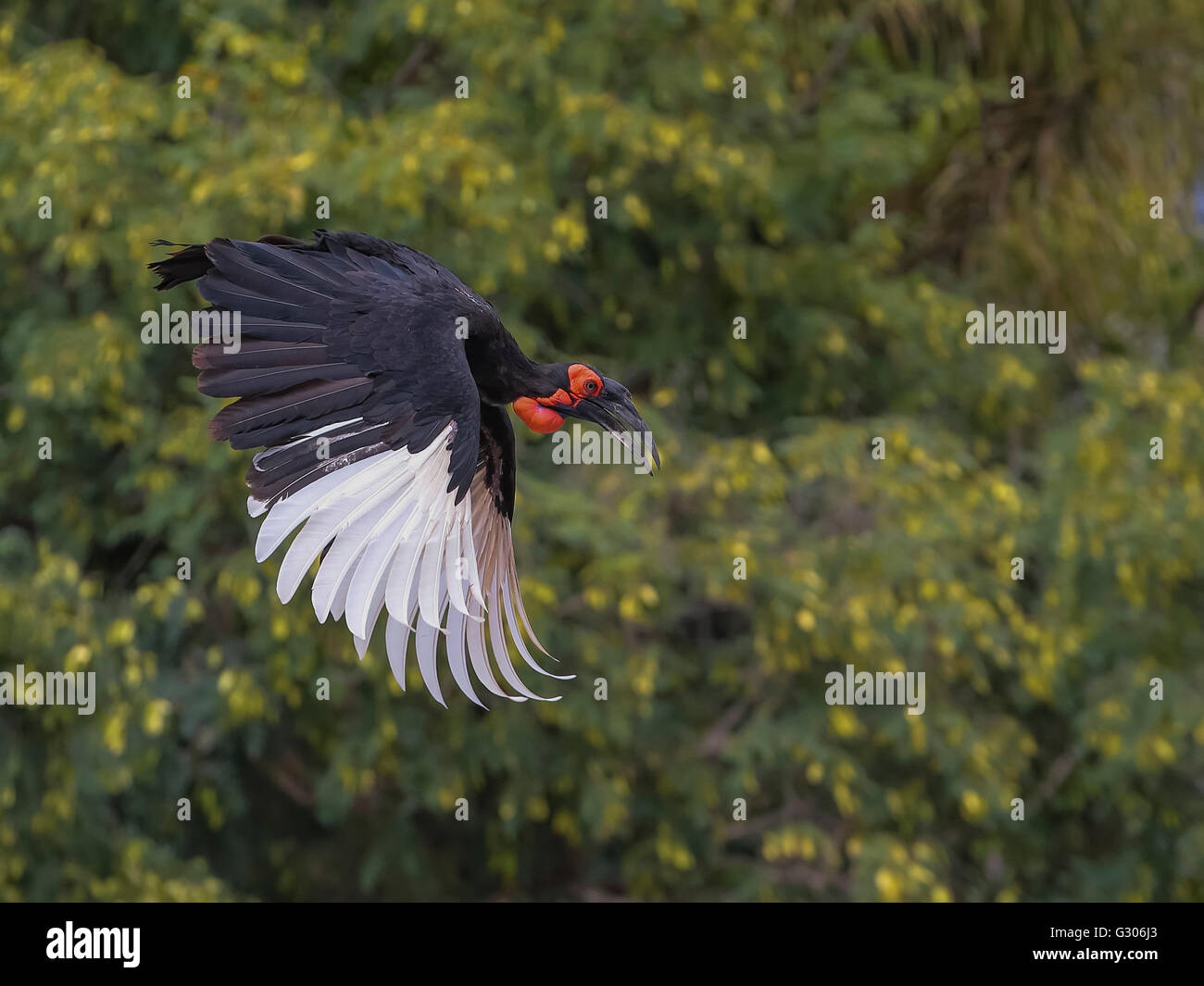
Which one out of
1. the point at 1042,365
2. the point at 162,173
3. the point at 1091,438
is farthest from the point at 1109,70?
the point at 162,173

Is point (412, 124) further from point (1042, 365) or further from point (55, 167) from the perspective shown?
point (1042, 365)

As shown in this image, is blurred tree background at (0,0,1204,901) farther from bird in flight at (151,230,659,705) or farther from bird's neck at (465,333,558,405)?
bird in flight at (151,230,659,705)

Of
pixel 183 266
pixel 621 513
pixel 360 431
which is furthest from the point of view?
pixel 621 513

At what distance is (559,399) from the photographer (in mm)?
3475

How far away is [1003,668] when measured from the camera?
734cm

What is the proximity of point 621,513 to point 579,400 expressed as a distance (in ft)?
8.89

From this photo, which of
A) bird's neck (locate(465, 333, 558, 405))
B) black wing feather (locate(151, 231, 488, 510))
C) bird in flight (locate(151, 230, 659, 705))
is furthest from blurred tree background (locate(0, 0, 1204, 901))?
black wing feather (locate(151, 231, 488, 510))

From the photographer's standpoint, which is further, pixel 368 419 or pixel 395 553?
pixel 368 419

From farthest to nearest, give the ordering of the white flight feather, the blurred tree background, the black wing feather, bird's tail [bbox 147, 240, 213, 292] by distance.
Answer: the blurred tree background, bird's tail [bbox 147, 240, 213, 292], the black wing feather, the white flight feather

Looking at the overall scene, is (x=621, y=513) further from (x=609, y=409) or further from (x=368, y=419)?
(x=368, y=419)

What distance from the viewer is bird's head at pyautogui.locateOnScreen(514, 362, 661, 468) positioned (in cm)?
345

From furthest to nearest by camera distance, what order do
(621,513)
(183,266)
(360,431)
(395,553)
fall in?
(621,513) → (183,266) → (360,431) → (395,553)

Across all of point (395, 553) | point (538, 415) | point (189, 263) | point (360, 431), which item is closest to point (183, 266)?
point (189, 263)

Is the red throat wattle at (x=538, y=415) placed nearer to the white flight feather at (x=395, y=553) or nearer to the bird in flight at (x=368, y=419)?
the bird in flight at (x=368, y=419)
